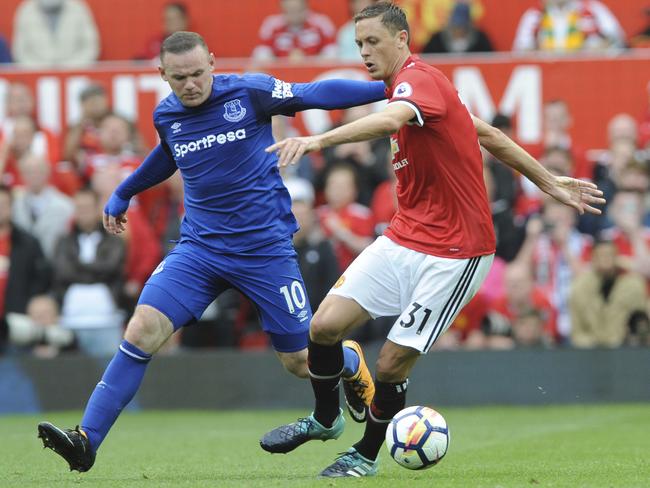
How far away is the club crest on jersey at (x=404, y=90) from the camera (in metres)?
7.25

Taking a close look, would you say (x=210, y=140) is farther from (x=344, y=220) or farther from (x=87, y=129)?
(x=87, y=129)

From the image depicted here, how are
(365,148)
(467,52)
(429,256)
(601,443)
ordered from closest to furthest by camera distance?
1. (429,256)
2. (601,443)
3. (365,148)
4. (467,52)

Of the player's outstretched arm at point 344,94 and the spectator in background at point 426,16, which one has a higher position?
the player's outstretched arm at point 344,94

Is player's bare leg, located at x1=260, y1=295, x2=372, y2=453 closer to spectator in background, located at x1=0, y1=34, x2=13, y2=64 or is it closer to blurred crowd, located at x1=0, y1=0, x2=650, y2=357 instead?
blurred crowd, located at x1=0, y1=0, x2=650, y2=357

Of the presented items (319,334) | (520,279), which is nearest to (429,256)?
(319,334)

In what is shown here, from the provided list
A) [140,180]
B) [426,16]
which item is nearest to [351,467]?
[140,180]

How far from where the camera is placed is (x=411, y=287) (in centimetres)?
774

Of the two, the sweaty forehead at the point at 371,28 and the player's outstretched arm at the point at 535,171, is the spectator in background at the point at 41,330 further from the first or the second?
the sweaty forehead at the point at 371,28

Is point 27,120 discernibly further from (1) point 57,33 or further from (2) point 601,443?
(2) point 601,443

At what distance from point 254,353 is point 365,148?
2.63 meters

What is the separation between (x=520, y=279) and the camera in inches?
535

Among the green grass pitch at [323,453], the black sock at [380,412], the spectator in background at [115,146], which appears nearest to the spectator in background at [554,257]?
the green grass pitch at [323,453]

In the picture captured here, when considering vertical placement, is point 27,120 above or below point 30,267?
above

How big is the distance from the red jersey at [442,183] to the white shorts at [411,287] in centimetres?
7
